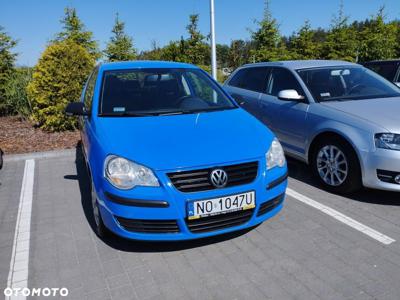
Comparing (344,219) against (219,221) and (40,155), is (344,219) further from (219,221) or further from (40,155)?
(40,155)

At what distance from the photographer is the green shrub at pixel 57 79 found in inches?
303

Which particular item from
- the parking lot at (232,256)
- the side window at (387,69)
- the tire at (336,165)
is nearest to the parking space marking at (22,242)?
the parking lot at (232,256)

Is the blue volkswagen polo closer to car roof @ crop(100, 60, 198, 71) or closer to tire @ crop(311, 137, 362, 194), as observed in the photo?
car roof @ crop(100, 60, 198, 71)

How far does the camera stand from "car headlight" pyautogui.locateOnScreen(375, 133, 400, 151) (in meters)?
3.60

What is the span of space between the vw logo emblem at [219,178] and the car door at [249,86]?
2968 millimetres

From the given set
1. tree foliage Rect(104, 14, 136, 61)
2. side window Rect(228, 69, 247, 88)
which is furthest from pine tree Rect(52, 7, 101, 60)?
side window Rect(228, 69, 247, 88)

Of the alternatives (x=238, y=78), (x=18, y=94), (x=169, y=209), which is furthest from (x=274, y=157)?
(x=18, y=94)

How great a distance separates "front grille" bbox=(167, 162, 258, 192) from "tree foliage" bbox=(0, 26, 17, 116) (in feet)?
31.4

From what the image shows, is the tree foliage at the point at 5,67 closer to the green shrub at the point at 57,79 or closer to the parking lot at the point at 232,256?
the green shrub at the point at 57,79

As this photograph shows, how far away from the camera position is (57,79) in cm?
769

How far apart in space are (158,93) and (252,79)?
8.57 ft

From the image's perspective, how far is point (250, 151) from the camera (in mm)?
2916

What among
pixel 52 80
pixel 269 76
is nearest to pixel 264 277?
pixel 269 76

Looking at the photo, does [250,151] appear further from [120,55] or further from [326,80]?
[120,55]
